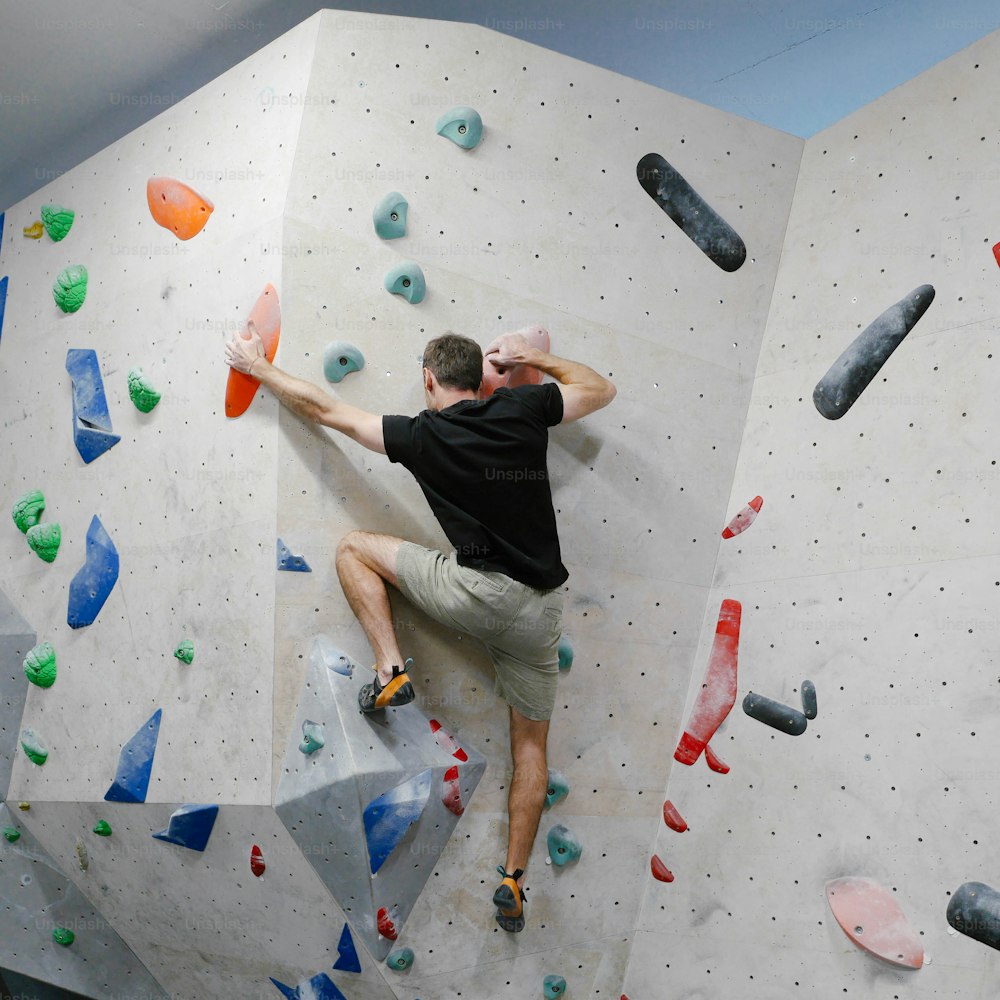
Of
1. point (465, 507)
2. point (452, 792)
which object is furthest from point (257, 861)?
point (465, 507)

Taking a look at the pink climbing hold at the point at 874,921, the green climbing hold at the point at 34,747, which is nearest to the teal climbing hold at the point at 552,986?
the pink climbing hold at the point at 874,921

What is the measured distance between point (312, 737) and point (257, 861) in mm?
462

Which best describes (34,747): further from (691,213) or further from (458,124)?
(691,213)

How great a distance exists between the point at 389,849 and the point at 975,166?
Result: 2.44 m

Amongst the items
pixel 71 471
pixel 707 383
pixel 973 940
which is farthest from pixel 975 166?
pixel 71 471

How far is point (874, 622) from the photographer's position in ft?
9.14

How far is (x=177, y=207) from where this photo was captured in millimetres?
3059

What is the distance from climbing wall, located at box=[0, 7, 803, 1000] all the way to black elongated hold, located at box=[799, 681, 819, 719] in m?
0.37

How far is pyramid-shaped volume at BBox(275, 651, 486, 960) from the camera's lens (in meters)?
2.68

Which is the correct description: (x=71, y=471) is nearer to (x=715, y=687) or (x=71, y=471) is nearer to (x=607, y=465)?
(x=607, y=465)

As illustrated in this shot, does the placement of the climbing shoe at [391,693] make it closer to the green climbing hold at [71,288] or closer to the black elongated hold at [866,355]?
the black elongated hold at [866,355]

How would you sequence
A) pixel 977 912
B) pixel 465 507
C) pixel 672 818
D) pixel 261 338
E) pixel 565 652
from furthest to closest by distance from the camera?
pixel 672 818
pixel 565 652
pixel 261 338
pixel 465 507
pixel 977 912

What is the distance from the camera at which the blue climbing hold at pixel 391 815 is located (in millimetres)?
2689

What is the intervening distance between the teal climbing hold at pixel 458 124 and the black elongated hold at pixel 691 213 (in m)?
0.54
